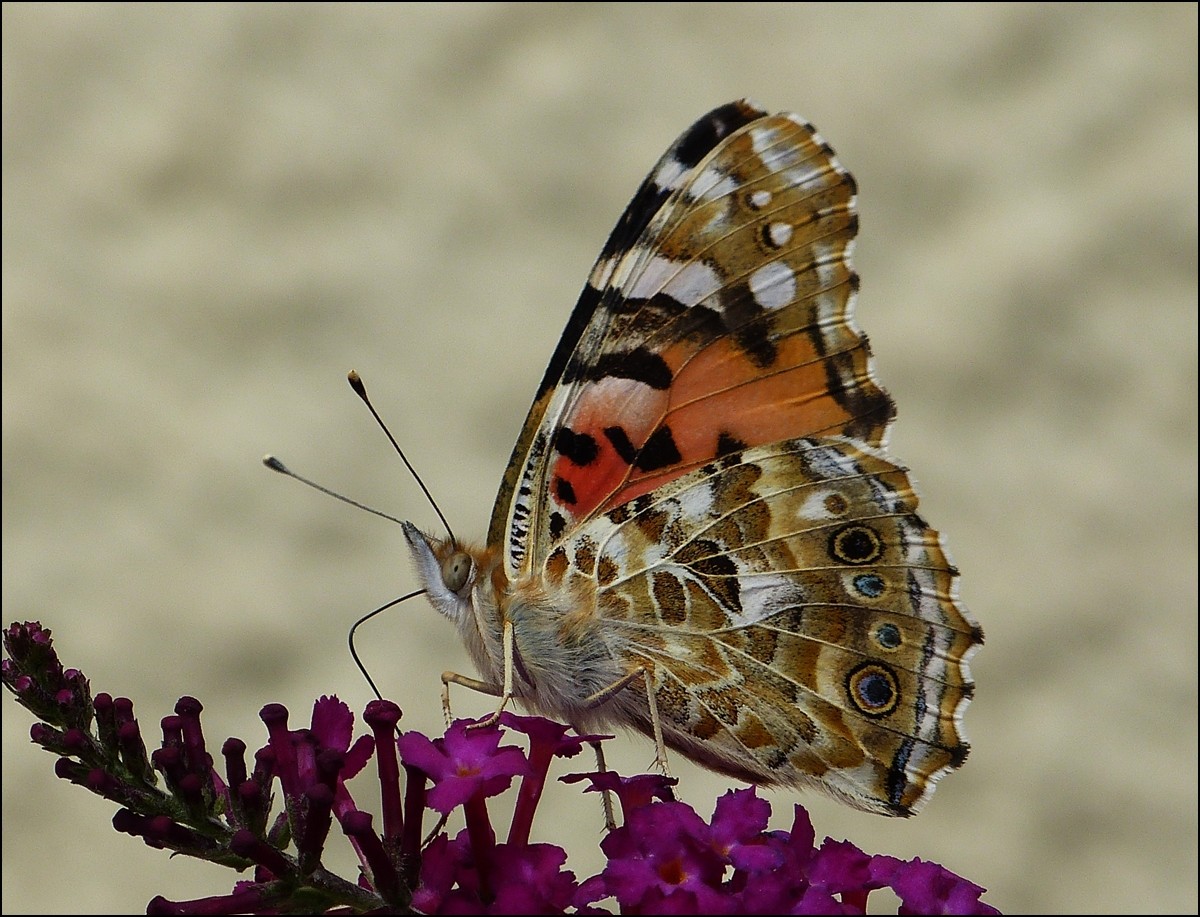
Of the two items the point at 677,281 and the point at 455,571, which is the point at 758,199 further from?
the point at 455,571

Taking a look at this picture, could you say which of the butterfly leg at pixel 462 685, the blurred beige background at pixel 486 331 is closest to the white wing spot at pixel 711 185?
the butterfly leg at pixel 462 685

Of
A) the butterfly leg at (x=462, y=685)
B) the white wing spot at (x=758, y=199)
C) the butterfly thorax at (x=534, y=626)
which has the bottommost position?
the butterfly leg at (x=462, y=685)

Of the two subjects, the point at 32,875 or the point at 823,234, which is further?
the point at 32,875

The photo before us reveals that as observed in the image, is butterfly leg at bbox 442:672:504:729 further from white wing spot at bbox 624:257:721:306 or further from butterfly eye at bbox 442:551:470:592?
white wing spot at bbox 624:257:721:306

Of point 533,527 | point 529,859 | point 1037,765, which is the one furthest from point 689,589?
point 1037,765

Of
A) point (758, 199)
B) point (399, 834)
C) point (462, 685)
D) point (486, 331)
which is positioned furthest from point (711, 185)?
point (486, 331)

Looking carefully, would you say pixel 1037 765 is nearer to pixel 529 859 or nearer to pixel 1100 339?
pixel 1100 339

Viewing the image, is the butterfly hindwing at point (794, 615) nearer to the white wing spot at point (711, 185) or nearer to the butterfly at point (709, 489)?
the butterfly at point (709, 489)
